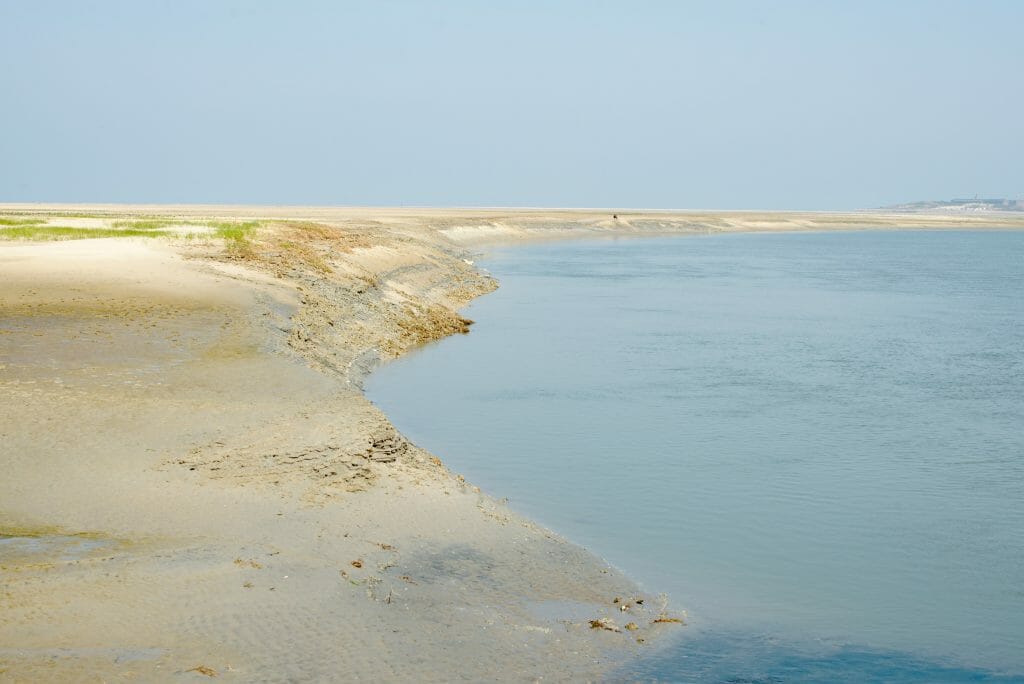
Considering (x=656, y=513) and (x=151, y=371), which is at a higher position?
(x=151, y=371)

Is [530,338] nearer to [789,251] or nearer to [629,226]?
[789,251]

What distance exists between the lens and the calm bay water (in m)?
10.5

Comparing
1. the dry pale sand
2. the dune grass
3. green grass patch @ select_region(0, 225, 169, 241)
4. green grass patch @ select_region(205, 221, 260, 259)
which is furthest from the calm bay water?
green grass patch @ select_region(0, 225, 169, 241)

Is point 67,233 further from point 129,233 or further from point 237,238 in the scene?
point 237,238

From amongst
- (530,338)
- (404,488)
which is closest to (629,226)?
(530,338)

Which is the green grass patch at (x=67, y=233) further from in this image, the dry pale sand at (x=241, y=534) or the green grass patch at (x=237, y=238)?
the dry pale sand at (x=241, y=534)

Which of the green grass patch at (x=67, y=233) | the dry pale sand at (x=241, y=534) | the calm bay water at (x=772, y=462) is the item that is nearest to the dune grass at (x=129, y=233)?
the green grass patch at (x=67, y=233)

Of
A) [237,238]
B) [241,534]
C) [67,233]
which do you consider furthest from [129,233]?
[241,534]

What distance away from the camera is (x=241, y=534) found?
35.5ft

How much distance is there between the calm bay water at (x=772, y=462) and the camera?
10.5 metres

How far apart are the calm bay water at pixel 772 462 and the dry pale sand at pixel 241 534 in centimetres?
116

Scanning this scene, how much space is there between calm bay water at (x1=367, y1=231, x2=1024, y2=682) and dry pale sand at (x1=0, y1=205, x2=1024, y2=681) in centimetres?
116

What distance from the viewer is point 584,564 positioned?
1166 cm

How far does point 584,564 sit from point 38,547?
5330 millimetres
